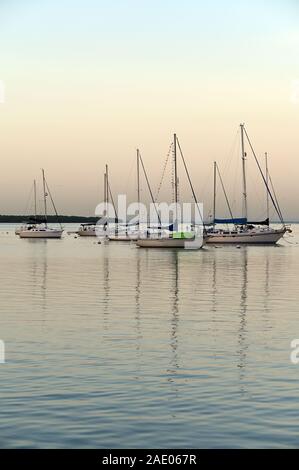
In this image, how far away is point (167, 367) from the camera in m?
20.4

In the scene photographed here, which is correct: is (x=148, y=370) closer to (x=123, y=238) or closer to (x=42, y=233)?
(x=123, y=238)

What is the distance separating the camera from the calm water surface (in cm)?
1453

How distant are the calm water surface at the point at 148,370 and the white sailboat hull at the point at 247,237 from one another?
252 ft

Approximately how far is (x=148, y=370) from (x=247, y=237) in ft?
325

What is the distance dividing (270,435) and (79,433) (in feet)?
11.4

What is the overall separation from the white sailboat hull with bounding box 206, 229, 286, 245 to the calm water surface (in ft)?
252

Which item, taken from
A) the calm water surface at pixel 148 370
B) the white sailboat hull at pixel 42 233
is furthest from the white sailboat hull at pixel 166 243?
the calm water surface at pixel 148 370

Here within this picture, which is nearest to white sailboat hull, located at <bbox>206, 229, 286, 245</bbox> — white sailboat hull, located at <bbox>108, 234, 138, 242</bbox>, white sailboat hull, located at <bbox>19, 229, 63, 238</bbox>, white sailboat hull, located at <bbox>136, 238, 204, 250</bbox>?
white sailboat hull, located at <bbox>136, 238, 204, 250</bbox>

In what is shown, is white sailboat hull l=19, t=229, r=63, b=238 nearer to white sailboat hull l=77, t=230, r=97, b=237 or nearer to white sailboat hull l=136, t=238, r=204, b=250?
white sailboat hull l=77, t=230, r=97, b=237

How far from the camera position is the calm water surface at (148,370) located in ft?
47.7

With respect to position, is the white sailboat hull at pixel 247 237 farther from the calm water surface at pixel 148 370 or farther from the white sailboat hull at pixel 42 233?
the calm water surface at pixel 148 370

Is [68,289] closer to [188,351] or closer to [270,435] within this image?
[188,351]

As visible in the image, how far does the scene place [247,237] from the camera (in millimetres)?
117812

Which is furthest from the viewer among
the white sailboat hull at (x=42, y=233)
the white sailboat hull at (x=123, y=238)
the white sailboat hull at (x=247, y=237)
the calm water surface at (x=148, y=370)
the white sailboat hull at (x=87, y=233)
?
the white sailboat hull at (x=87, y=233)
